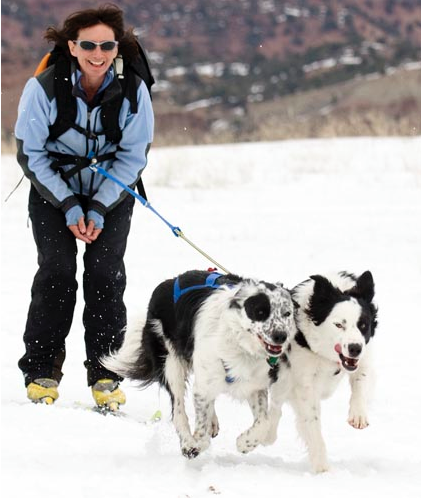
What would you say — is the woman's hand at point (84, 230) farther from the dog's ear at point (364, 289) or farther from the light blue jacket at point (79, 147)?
the dog's ear at point (364, 289)

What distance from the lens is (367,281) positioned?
4.77 m

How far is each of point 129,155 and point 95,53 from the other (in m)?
0.66

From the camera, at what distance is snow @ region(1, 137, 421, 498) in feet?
14.3

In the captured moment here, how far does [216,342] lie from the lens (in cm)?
469

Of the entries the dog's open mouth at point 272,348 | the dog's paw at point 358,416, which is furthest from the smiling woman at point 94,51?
the dog's paw at point 358,416

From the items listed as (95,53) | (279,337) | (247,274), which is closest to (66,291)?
(95,53)

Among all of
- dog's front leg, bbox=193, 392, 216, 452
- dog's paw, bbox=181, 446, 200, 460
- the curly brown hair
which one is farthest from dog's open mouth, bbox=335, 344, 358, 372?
the curly brown hair

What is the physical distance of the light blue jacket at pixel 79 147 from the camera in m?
5.31

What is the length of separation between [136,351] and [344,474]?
154cm

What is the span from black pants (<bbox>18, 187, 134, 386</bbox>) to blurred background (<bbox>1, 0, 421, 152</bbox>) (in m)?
38.7

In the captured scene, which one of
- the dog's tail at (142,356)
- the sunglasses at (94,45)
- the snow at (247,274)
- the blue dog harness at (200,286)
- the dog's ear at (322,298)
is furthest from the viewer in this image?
the dog's tail at (142,356)

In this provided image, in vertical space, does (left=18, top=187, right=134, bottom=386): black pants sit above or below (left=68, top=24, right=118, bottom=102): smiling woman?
below

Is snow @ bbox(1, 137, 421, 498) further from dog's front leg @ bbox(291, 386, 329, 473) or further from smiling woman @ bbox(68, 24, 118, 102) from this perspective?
smiling woman @ bbox(68, 24, 118, 102)

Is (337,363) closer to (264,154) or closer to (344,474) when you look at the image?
(344,474)
